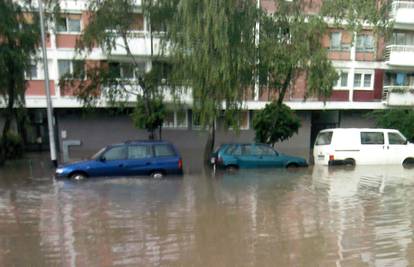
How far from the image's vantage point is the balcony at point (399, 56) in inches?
878

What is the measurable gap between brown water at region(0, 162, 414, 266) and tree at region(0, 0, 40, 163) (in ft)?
17.6

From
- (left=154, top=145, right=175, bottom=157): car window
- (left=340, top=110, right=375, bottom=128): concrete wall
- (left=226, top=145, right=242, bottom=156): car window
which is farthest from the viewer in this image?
(left=340, top=110, right=375, bottom=128): concrete wall

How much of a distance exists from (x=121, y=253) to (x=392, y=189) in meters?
8.17

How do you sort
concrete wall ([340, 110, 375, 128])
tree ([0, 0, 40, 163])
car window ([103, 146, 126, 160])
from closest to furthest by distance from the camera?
car window ([103, 146, 126, 160]), tree ([0, 0, 40, 163]), concrete wall ([340, 110, 375, 128])

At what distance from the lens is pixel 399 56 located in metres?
22.3

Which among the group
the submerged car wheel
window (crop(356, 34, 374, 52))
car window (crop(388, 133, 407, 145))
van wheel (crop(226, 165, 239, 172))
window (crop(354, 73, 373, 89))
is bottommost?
van wheel (crop(226, 165, 239, 172))

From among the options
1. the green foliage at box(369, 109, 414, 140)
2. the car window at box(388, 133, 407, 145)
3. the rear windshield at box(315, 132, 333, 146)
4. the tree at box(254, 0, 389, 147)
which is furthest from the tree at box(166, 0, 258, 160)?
the green foliage at box(369, 109, 414, 140)

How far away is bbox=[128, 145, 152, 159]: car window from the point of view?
11281mm

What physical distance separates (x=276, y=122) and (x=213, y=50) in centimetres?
538

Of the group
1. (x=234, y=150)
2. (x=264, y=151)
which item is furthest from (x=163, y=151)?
(x=264, y=151)

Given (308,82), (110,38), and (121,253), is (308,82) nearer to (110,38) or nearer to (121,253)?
(110,38)

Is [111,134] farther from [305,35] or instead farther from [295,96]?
[305,35]

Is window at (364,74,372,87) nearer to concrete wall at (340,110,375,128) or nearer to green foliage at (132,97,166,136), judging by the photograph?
concrete wall at (340,110,375,128)

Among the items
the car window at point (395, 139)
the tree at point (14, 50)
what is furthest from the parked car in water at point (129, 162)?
the car window at point (395, 139)
